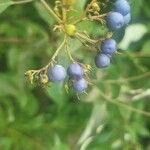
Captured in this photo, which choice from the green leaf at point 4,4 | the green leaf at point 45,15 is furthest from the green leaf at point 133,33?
the green leaf at point 4,4

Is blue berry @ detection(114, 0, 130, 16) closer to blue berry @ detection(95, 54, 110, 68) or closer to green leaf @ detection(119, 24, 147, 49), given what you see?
blue berry @ detection(95, 54, 110, 68)

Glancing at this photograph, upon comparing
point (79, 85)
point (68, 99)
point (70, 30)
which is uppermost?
point (70, 30)

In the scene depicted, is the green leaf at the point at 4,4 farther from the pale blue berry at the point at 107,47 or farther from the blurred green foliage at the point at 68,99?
the blurred green foliage at the point at 68,99

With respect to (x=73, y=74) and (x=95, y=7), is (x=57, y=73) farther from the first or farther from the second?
(x=95, y=7)

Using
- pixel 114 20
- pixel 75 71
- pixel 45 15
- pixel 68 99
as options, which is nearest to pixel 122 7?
pixel 114 20

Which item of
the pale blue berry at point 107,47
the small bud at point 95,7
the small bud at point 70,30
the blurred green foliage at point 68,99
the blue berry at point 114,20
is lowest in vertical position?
the blurred green foliage at point 68,99

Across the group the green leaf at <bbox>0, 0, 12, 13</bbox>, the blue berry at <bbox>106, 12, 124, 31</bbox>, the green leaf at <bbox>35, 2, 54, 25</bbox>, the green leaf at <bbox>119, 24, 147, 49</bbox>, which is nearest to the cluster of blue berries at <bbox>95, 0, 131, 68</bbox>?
the blue berry at <bbox>106, 12, 124, 31</bbox>

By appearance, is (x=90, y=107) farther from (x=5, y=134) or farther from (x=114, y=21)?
(x=114, y=21)

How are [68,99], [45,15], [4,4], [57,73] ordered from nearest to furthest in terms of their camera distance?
[57,73]
[4,4]
[45,15]
[68,99]
